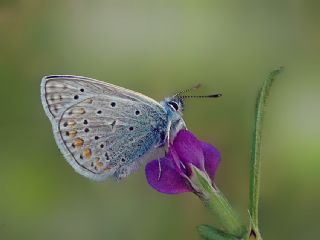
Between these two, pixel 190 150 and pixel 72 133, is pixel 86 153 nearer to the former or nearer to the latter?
pixel 72 133

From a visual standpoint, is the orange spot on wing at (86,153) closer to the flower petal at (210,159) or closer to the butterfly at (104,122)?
the butterfly at (104,122)

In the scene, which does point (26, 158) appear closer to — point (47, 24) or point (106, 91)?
point (47, 24)

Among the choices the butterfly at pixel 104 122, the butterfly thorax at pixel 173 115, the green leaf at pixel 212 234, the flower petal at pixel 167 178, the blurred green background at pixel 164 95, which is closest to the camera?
the green leaf at pixel 212 234

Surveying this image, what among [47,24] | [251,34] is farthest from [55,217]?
[251,34]

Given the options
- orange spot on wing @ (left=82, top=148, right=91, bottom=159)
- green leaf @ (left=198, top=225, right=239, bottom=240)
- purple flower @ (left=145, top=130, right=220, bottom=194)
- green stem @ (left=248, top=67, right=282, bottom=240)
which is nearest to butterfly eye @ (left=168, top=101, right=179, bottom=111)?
orange spot on wing @ (left=82, top=148, right=91, bottom=159)

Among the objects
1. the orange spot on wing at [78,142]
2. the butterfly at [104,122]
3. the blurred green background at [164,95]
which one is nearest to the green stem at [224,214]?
the butterfly at [104,122]

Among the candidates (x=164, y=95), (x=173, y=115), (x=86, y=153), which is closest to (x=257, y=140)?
(x=173, y=115)

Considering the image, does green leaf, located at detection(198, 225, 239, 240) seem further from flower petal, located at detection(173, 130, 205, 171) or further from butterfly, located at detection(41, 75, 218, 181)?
butterfly, located at detection(41, 75, 218, 181)
